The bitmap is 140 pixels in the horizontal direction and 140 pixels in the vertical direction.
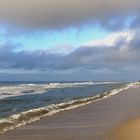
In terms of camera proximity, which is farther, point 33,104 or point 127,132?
Result: point 33,104

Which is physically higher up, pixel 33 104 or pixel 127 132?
pixel 33 104

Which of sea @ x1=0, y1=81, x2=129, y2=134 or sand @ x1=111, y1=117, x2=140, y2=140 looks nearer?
sand @ x1=111, y1=117, x2=140, y2=140

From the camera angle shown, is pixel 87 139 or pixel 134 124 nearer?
pixel 87 139

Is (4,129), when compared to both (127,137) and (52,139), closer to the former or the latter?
(52,139)

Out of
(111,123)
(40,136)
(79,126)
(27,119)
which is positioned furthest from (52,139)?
(27,119)

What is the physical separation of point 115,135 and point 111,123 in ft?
13.3

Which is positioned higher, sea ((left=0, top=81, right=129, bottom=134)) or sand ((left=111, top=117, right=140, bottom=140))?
sea ((left=0, top=81, right=129, bottom=134))

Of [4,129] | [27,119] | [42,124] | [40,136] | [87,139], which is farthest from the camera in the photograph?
[27,119]

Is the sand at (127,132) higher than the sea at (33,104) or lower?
lower

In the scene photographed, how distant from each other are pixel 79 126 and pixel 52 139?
4.01 meters

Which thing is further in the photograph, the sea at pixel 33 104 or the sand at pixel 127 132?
the sea at pixel 33 104

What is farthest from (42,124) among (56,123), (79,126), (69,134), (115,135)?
(115,135)

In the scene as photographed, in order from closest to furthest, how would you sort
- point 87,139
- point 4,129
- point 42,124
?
point 87,139
point 4,129
point 42,124

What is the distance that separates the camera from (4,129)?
1850 cm
